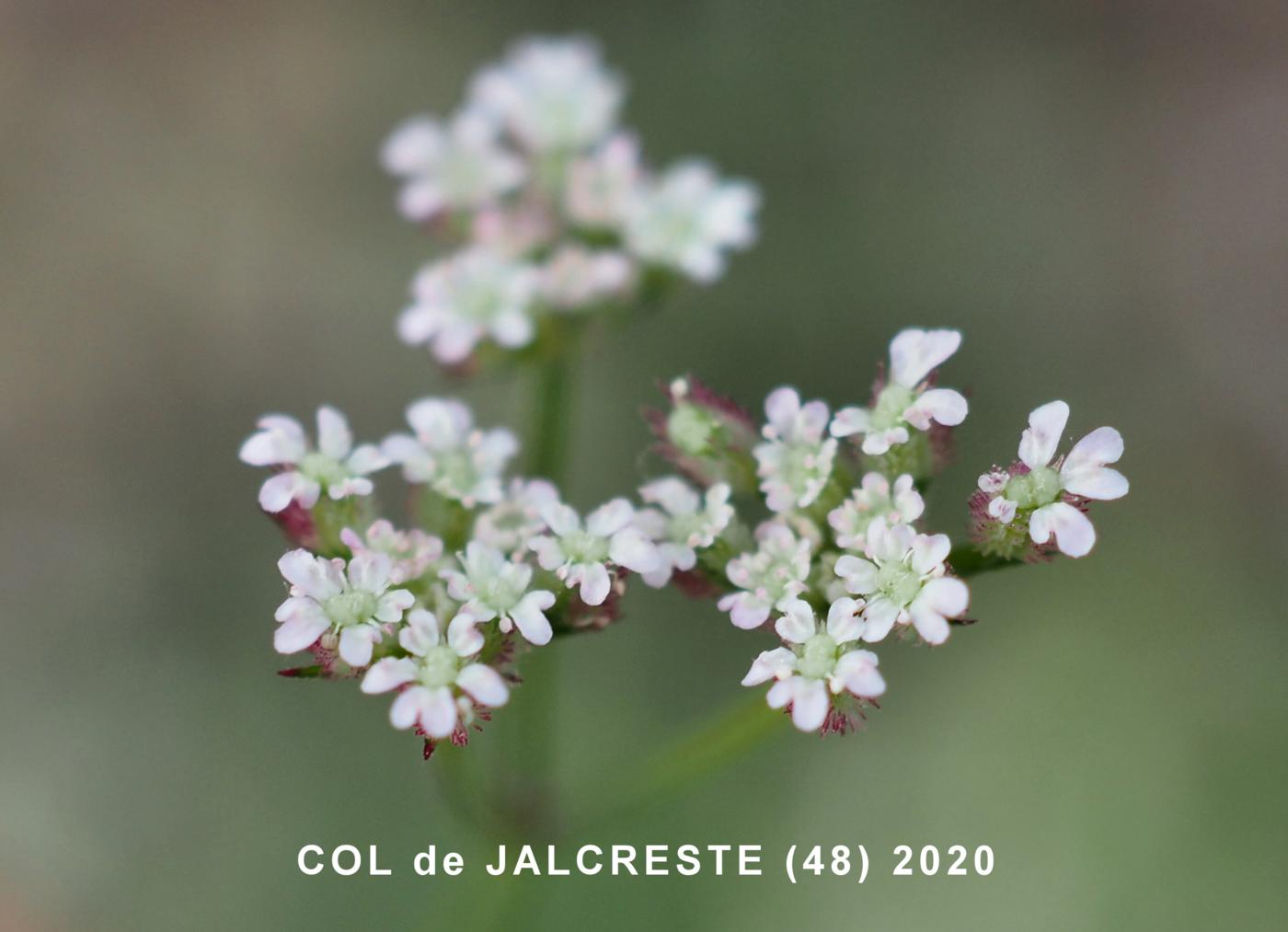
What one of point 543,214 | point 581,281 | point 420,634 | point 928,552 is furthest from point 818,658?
point 543,214

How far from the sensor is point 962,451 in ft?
20.8

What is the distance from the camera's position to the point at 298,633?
3.09 metres

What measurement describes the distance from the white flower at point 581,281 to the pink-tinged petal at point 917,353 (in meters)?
1.22

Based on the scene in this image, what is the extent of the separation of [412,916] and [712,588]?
3.11 meters

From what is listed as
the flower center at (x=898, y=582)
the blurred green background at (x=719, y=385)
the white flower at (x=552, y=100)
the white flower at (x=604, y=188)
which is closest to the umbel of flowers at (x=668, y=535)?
the flower center at (x=898, y=582)

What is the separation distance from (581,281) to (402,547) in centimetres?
132

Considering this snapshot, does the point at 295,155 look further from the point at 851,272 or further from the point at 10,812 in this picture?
the point at 10,812

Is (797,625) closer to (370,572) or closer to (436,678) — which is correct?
(436,678)

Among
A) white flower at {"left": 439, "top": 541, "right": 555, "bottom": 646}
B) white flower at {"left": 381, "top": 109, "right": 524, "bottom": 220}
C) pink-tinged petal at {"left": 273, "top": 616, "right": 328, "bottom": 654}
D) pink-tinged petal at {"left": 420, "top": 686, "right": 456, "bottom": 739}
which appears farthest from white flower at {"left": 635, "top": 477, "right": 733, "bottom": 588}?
white flower at {"left": 381, "top": 109, "right": 524, "bottom": 220}

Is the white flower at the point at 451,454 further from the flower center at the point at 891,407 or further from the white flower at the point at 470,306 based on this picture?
the flower center at the point at 891,407

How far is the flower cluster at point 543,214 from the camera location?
425cm

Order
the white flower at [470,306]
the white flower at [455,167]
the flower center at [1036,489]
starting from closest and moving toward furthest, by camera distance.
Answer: the flower center at [1036,489], the white flower at [470,306], the white flower at [455,167]

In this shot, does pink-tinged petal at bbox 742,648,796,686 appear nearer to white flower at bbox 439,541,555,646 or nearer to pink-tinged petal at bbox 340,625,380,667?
white flower at bbox 439,541,555,646

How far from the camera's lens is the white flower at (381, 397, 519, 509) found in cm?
360
